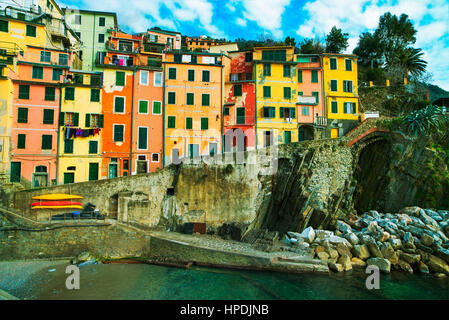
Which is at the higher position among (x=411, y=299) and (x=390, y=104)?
(x=390, y=104)

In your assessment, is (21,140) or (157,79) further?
(157,79)

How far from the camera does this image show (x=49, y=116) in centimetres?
2527

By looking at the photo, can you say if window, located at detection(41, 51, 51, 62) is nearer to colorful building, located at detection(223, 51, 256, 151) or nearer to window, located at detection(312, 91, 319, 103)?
colorful building, located at detection(223, 51, 256, 151)

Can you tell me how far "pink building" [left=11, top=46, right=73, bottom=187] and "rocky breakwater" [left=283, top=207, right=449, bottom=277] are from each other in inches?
925

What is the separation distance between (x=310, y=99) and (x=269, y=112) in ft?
18.5

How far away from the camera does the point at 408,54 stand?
38.6 m

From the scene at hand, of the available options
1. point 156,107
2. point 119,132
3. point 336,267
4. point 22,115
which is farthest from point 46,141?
point 336,267

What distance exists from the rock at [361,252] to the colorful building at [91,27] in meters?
37.5

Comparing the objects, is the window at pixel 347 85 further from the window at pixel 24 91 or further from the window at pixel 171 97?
the window at pixel 24 91

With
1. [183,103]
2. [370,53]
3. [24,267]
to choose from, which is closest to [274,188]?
[183,103]

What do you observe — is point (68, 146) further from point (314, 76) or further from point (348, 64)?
point (348, 64)

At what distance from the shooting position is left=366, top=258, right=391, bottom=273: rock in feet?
58.3
